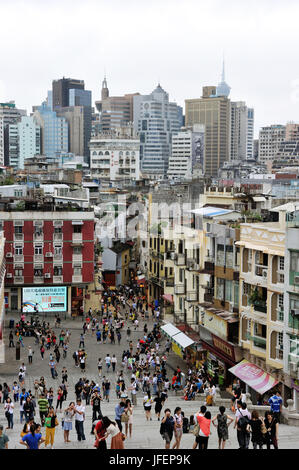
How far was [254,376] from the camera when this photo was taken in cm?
3819

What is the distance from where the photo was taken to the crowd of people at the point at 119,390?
70.5 feet

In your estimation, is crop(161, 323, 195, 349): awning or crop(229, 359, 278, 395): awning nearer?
crop(229, 359, 278, 395): awning

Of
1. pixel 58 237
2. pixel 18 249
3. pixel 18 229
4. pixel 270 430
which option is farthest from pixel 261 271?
pixel 18 249

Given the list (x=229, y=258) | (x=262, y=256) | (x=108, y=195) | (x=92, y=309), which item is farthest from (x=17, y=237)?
(x=108, y=195)

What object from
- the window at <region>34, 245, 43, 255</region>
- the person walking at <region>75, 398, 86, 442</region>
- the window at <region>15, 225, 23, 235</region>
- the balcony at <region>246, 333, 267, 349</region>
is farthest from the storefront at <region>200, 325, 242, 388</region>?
the window at <region>15, 225, 23, 235</region>

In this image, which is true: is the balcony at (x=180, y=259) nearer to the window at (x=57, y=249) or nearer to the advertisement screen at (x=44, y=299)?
the advertisement screen at (x=44, y=299)

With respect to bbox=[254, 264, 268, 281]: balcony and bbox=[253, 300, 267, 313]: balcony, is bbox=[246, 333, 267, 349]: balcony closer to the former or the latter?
bbox=[253, 300, 267, 313]: balcony

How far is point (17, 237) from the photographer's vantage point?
220ft

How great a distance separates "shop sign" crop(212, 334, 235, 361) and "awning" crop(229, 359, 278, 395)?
3.65 feet

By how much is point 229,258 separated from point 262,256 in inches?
178

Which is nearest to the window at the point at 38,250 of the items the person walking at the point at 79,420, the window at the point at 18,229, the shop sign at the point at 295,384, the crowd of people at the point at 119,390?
the window at the point at 18,229

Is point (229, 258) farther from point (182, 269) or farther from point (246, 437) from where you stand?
point (246, 437)

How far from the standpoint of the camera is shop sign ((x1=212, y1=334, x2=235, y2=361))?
4153 cm
